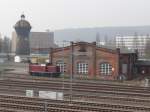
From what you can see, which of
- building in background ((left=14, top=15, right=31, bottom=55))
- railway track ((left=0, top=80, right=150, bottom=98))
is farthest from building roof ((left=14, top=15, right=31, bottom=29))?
railway track ((left=0, top=80, right=150, bottom=98))

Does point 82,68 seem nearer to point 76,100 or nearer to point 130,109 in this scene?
point 76,100

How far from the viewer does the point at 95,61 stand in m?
50.1

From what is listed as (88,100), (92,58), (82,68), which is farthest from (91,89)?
(82,68)

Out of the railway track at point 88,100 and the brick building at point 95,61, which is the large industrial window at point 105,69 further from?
the railway track at point 88,100

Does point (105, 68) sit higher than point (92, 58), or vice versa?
point (92, 58)

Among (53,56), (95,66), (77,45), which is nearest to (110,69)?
(95,66)

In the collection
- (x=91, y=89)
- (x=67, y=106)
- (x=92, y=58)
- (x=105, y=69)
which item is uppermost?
(x=92, y=58)

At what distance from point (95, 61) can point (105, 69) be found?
6.15ft

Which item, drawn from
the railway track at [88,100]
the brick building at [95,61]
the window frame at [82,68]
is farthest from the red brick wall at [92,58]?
the railway track at [88,100]

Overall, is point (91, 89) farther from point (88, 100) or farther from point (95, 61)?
point (95, 61)

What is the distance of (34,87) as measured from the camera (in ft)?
123

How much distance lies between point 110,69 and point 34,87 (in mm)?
15151

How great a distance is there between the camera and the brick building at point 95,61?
48.9 metres

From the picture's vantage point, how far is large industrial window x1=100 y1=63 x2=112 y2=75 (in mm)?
49281
